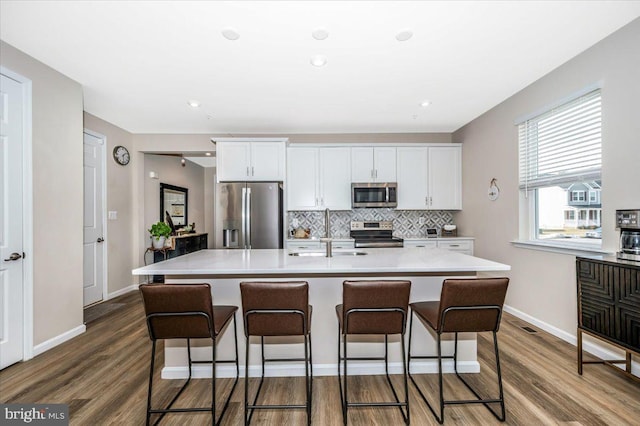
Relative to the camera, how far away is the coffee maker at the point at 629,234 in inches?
82.0

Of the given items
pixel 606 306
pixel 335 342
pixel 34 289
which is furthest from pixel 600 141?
pixel 34 289

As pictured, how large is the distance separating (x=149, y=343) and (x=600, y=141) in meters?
4.50

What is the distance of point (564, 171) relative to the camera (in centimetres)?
294

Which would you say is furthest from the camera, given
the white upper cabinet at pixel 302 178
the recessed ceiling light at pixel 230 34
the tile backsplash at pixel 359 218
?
the tile backsplash at pixel 359 218

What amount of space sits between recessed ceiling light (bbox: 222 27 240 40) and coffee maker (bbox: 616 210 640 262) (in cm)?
319

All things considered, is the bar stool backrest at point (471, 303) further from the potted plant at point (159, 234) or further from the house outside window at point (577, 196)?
the potted plant at point (159, 234)

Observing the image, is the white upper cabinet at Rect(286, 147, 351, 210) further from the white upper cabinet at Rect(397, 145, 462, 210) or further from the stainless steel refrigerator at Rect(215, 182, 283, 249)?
the white upper cabinet at Rect(397, 145, 462, 210)

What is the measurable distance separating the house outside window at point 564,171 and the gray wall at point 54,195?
4904mm

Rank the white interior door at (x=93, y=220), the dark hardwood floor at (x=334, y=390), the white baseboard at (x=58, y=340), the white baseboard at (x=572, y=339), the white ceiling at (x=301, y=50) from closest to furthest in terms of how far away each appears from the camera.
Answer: the dark hardwood floor at (x=334, y=390), the white ceiling at (x=301, y=50), the white baseboard at (x=572, y=339), the white baseboard at (x=58, y=340), the white interior door at (x=93, y=220)

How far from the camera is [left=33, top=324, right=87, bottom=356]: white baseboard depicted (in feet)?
8.77

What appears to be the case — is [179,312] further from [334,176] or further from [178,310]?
[334,176]

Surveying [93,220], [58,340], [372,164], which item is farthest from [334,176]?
[58,340]

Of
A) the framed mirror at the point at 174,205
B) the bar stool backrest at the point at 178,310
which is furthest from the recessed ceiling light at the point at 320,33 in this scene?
the framed mirror at the point at 174,205

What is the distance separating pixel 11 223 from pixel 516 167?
5.07 meters
